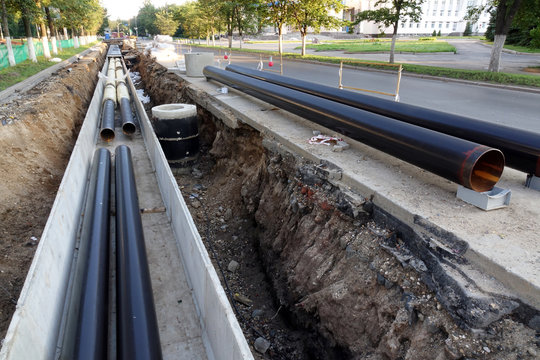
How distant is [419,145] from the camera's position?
180 inches

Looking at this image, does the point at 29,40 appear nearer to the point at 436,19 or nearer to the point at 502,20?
the point at 502,20

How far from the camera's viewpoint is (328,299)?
4.43m

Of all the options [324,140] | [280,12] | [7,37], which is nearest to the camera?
[324,140]

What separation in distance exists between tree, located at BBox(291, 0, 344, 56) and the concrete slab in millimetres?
23572

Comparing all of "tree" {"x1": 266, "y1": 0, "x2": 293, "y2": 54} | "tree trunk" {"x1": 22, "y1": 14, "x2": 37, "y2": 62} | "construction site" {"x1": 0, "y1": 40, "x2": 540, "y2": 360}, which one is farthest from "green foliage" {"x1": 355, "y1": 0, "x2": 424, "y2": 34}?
"tree trunk" {"x1": 22, "y1": 14, "x2": 37, "y2": 62}

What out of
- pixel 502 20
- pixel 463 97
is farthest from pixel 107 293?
pixel 502 20

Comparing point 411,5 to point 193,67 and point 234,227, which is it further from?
point 234,227

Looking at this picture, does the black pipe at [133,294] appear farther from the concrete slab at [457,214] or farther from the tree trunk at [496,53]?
the tree trunk at [496,53]

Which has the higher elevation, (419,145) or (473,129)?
(473,129)

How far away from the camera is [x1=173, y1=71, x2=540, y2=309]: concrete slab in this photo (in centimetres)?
317

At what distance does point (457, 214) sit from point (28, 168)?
30.1 feet

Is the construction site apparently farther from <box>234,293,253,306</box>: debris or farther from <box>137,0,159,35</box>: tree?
<box>137,0,159,35</box>: tree

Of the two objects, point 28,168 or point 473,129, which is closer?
point 473,129

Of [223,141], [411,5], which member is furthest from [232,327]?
[411,5]
